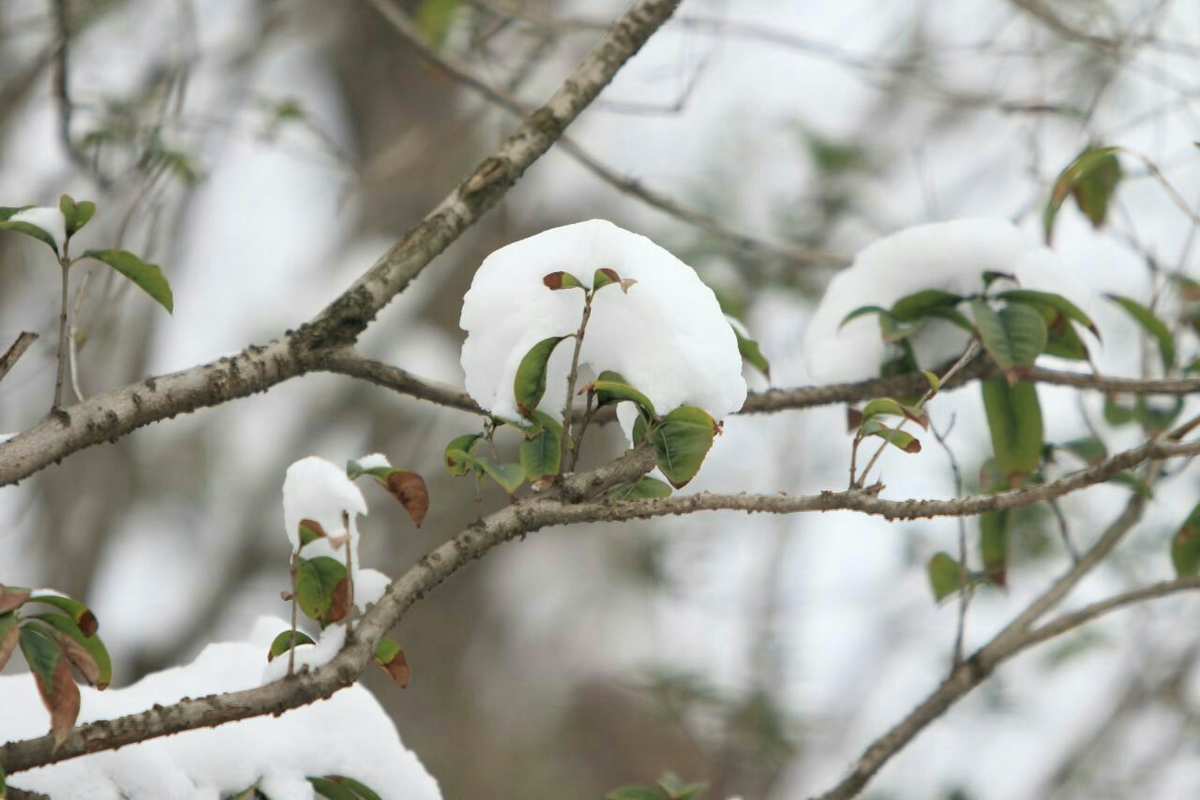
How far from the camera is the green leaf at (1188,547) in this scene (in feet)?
4.18

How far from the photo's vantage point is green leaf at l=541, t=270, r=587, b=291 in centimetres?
82

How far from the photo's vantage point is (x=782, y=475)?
143 inches

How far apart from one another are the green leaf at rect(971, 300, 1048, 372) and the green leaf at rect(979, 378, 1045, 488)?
0.11 meters

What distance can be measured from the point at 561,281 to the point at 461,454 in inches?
5.8

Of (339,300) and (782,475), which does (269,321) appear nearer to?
(782,475)

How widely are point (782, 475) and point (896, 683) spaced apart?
123cm

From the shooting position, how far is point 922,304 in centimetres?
127

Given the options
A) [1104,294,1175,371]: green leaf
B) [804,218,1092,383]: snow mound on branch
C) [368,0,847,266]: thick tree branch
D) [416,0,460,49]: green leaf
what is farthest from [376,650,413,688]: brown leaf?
[416,0,460,49]: green leaf

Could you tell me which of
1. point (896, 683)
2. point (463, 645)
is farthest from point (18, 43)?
point (896, 683)

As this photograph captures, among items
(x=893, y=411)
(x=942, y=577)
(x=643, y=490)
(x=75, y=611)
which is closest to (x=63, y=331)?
(x=75, y=611)

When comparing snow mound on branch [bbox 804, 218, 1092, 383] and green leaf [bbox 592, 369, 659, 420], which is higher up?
snow mound on branch [bbox 804, 218, 1092, 383]

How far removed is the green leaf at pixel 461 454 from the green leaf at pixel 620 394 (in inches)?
4.1


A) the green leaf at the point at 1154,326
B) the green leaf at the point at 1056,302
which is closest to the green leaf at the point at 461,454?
the green leaf at the point at 1056,302

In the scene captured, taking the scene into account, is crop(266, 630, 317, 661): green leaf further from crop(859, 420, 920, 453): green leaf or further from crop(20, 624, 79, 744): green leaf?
crop(859, 420, 920, 453): green leaf
